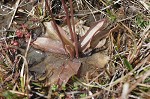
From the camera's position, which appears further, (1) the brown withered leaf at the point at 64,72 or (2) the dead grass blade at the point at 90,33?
(2) the dead grass blade at the point at 90,33

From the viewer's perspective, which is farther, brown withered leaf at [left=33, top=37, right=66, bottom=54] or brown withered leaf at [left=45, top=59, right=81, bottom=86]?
brown withered leaf at [left=33, top=37, right=66, bottom=54]

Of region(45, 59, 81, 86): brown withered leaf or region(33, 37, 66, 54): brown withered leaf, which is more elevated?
region(33, 37, 66, 54): brown withered leaf

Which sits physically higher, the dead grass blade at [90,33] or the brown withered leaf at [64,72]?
the dead grass blade at [90,33]

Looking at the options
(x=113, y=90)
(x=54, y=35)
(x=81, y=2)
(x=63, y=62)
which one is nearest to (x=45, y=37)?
(x=54, y=35)

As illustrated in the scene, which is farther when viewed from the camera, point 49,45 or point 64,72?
point 49,45
